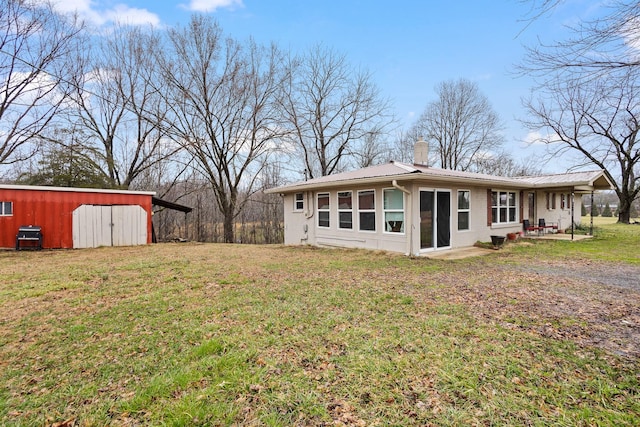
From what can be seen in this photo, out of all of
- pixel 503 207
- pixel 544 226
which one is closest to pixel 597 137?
pixel 544 226

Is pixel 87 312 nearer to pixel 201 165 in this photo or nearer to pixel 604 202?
pixel 201 165

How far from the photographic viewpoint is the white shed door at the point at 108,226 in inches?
439

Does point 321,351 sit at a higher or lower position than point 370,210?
lower

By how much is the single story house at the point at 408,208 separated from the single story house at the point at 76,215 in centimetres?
595

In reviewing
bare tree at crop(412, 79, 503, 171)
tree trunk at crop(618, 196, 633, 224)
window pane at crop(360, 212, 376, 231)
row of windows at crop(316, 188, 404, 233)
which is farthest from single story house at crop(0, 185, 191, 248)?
→ tree trunk at crop(618, 196, 633, 224)

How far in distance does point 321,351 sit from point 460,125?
84.4 ft

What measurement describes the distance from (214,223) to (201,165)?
6.14m

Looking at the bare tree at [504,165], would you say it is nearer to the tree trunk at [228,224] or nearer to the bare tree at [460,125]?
the bare tree at [460,125]

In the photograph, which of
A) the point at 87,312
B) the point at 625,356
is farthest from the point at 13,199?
the point at 625,356

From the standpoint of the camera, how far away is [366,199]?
386 inches

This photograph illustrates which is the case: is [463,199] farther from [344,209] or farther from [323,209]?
[323,209]

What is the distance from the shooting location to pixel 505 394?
2.27 m

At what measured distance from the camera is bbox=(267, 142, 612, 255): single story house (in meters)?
8.72

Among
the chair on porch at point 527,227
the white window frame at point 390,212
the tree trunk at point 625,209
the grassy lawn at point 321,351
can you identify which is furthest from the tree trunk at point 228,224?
the tree trunk at point 625,209
